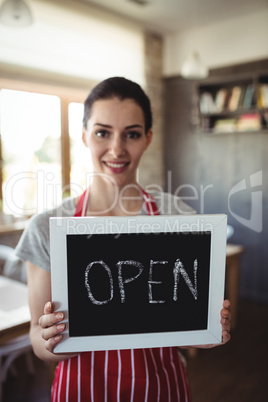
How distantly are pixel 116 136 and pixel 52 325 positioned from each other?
0.56 meters

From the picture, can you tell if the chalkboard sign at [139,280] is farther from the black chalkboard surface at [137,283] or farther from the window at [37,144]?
the window at [37,144]

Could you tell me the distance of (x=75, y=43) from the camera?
419 centimetres

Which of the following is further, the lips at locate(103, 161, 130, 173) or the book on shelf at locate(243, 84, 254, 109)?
the book on shelf at locate(243, 84, 254, 109)

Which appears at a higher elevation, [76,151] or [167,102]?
[167,102]

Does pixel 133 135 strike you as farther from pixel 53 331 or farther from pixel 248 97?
pixel 248 97

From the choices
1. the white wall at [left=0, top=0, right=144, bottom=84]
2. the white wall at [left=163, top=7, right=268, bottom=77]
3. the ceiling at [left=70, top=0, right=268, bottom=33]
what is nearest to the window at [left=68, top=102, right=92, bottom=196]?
the white wall at [left=0, top=0, right=144, bottom=84]

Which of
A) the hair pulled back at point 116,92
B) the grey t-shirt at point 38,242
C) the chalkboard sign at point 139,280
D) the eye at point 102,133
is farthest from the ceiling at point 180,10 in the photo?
the chalkboard sign at point 139,280

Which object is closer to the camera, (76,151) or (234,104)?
(234,104)

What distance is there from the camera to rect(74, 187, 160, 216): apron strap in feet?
3.78

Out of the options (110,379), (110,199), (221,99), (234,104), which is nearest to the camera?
(110,379)

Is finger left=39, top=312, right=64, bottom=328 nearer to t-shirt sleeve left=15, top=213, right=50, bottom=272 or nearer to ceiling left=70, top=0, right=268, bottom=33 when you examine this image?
t-shirt sleeve left=15, top=213, right=50, bottom=272

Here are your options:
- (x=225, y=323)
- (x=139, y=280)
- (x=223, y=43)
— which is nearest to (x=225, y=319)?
(x=225, y=323)

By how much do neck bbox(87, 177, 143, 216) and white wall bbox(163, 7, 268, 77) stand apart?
12.7 ft

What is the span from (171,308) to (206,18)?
14.7 feet
